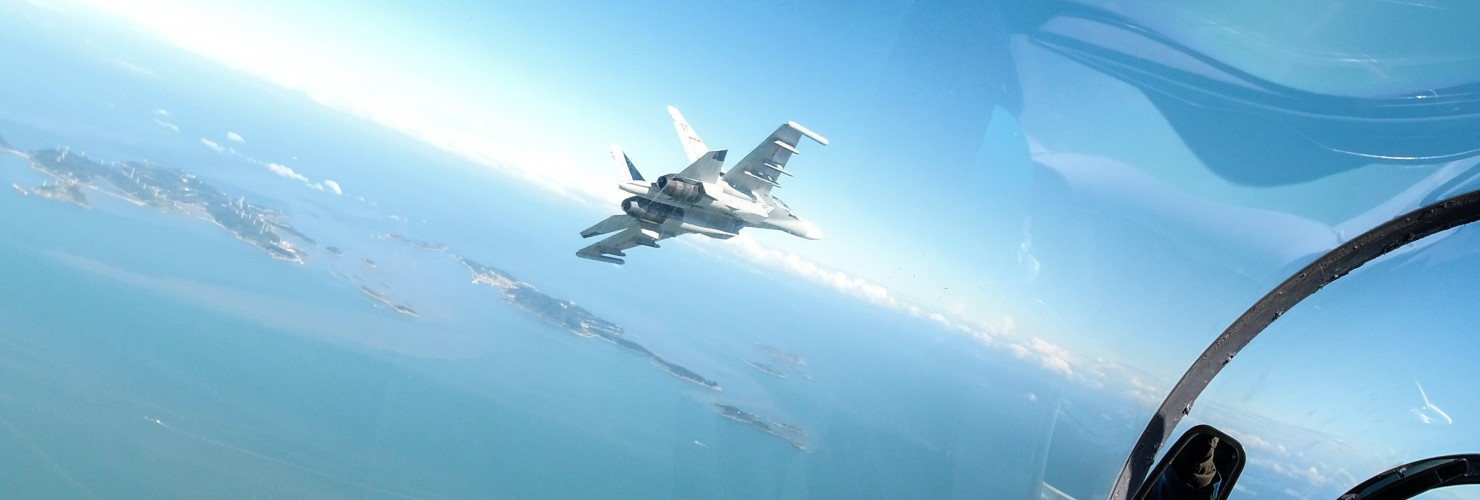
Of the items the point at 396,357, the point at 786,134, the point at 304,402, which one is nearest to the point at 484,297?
the point at 396,357

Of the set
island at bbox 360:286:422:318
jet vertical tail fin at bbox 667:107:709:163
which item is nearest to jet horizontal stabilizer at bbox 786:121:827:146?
jet vertical tail fin at bbox 667:107:709:163

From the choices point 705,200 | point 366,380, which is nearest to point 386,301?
point 366,380

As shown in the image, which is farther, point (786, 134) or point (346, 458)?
point (346, 458)

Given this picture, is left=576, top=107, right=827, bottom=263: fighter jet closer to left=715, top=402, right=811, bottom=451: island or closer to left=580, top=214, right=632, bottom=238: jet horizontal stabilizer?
left=580, top=214, right=632, bottom=238: jet horizontal stabilizer

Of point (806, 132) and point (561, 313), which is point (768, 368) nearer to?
point (561, 313)

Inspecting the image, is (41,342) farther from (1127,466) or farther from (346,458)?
(1127,466)

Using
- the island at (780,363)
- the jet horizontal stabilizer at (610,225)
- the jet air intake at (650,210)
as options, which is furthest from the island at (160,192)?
the jet air intake at (650,210)
